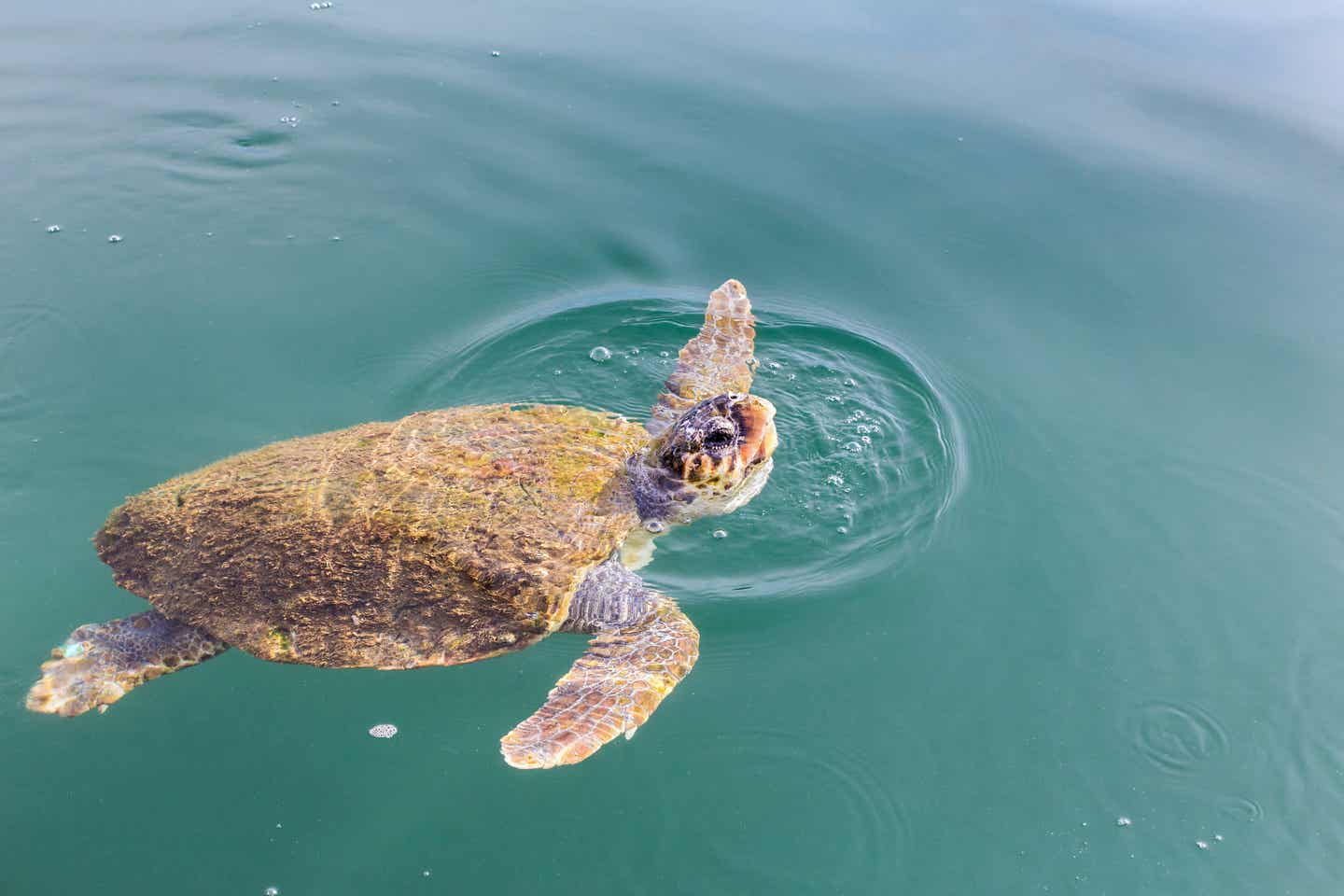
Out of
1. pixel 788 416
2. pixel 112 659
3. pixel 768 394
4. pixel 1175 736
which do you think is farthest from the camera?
pixel 768 394

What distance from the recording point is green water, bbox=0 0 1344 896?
11.3ft

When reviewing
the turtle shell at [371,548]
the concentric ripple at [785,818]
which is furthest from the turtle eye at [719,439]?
the concentric ripple at [785,818]

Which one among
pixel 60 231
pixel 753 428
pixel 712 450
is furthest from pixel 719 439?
pixel 60 231

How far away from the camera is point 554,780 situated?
3.59 metres

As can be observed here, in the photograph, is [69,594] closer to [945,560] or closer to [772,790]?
[772,790]

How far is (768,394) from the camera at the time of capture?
5.48 metres

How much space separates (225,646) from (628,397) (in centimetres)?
279

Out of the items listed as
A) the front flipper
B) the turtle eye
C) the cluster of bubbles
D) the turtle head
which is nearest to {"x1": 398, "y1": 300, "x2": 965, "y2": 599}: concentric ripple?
the turtle head

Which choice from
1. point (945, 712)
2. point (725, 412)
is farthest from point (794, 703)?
point (725, 412)

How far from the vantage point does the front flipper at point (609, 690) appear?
10.5 ft

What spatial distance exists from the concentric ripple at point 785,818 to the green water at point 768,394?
0.02 meters

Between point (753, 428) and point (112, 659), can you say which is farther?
point (753, 428)

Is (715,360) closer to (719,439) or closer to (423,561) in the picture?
(719,439)

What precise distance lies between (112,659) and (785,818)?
3151 mm
